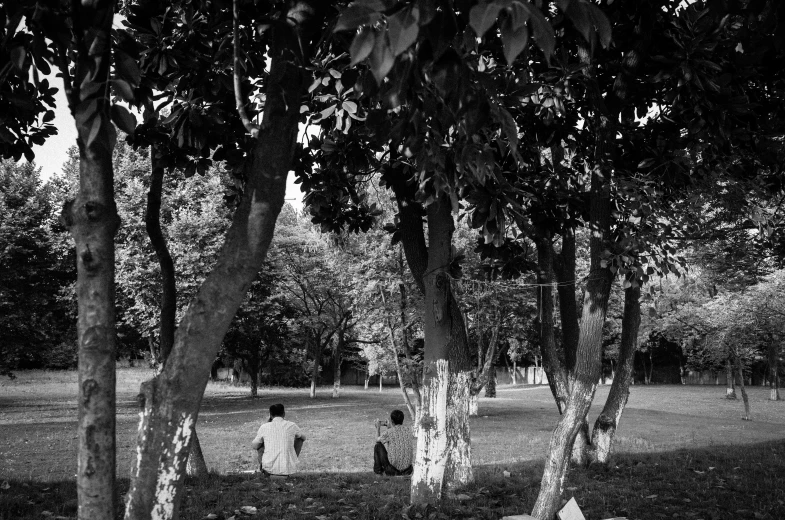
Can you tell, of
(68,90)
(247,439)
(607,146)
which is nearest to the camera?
(68,90)

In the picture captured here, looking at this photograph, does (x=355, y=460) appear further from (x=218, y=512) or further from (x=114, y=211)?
(x=114, y=211)

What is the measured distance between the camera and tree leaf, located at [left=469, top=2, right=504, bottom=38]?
5.81 feet

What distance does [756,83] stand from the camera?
710 centimetres

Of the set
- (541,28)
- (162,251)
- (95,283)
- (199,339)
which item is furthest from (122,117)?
(162,251)

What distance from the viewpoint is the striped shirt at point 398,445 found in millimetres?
10344

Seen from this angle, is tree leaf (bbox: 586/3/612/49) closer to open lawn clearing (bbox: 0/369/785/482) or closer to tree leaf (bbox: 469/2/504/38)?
tree leaf (bbox: 469/2/504/38)

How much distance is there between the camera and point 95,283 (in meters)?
3.25

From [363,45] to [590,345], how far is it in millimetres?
5884

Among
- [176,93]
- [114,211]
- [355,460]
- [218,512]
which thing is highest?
[176,93]

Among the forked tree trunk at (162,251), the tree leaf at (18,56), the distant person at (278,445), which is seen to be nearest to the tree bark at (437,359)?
the distant person at (278,445)

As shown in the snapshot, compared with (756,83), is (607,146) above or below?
below

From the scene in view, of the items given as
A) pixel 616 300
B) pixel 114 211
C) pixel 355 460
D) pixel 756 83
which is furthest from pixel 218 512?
pixel 616 300

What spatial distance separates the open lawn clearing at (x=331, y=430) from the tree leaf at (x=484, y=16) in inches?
426

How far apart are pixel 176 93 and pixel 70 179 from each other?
29910 millimetres
